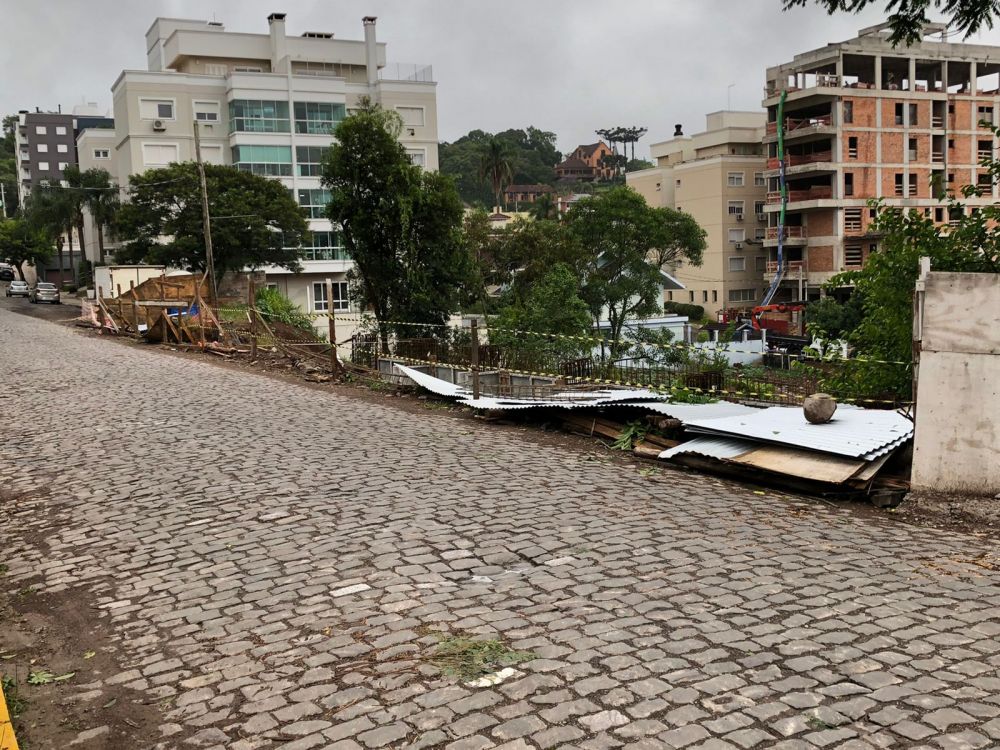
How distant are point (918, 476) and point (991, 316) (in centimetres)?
156

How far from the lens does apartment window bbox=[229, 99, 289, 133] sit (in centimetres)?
6038

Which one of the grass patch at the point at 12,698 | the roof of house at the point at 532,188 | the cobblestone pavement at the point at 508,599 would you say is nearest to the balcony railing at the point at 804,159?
the cobblestone pavement at the point at 508,599

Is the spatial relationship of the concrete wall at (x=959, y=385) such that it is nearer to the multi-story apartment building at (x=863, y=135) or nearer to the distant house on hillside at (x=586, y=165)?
the multi-story apartment building at (x=863, y=135)

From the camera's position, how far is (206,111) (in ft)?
204

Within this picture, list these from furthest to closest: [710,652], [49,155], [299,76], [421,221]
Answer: [49,155] < [299,76] < [421,221] < [710,652]

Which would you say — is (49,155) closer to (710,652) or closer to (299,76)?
(299,76)

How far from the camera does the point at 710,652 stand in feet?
16.4

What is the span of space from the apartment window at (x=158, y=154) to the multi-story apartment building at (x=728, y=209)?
108ft

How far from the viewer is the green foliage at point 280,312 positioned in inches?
1187

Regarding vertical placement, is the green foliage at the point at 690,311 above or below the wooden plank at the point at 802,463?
below

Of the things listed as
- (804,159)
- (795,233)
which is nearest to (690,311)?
(795,233)

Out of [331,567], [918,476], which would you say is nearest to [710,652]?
[331,567]

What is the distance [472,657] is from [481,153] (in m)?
100.0

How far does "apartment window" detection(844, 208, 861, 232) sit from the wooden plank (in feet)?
185
